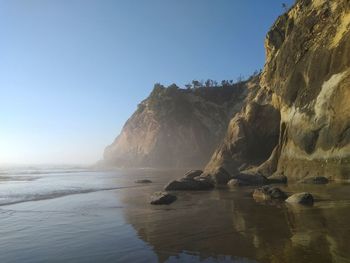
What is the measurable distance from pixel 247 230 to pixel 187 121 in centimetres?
8824

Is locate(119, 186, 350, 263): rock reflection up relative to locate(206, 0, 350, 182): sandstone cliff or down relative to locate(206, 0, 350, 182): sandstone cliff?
down

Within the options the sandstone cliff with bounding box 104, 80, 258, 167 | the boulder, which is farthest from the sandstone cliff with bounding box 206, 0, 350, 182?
the sandstone cliff with bounding box 104, 80, 258, 167

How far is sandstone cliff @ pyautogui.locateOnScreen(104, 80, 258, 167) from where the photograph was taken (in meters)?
95.1

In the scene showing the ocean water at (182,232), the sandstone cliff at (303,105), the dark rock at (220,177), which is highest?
the sandstone cliff at (303,105)

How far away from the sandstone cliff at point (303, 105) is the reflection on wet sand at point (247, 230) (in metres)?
10.0

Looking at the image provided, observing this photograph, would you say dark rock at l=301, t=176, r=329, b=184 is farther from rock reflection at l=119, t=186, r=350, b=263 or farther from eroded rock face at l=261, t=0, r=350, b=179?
rock reflection at l=119, t=186, r=350, b=263

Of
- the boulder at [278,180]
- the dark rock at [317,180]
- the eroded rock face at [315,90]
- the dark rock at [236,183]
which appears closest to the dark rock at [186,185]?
the dark rock at [236,183]

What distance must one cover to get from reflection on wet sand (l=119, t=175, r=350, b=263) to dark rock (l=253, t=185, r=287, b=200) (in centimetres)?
111

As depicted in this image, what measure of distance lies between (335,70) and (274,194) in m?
14.7

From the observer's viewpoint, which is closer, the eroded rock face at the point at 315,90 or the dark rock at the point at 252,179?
the eroded rock face at the point at 315,90

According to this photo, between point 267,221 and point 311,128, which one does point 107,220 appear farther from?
point 311,128

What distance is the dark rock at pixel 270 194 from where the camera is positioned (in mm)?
19453

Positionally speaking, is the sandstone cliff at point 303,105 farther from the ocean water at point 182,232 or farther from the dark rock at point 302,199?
the dark rock at point 302,199

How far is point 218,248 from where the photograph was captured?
10250 mm
